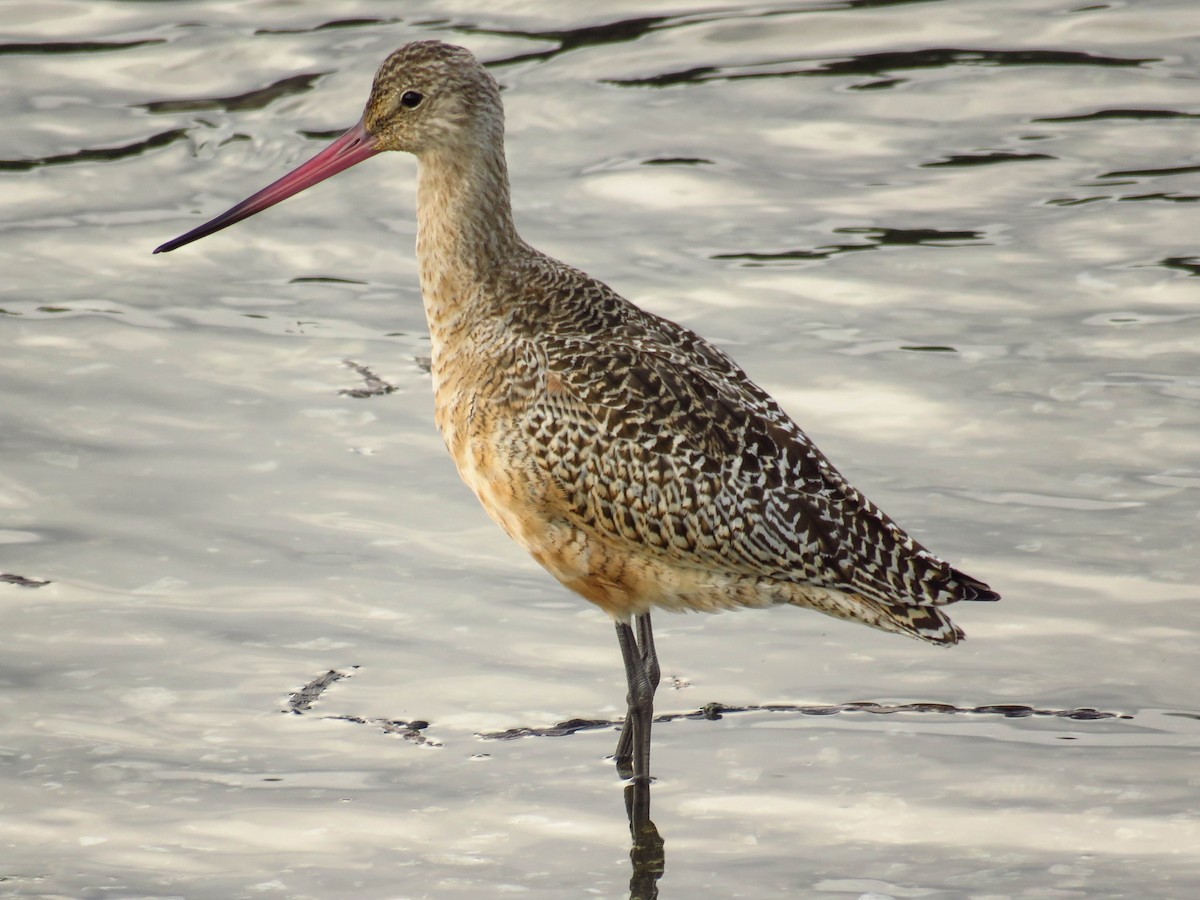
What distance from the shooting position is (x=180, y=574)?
761cm

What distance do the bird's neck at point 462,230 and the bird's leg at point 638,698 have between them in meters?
1.30

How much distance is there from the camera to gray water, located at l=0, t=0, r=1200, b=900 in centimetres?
608

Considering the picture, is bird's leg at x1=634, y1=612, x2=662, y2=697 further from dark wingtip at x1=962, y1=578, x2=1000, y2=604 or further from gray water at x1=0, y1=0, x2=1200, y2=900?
dark wingtip at x1=962, y1=578, x2=1000, y2=604

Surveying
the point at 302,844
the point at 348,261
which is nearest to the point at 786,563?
the point at 302,844

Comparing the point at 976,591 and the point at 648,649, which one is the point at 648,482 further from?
the point at 976,591

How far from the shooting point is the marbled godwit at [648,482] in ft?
20.2

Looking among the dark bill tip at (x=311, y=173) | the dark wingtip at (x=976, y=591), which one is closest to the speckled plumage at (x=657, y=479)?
the dark wingtip at (x=976, y=591)

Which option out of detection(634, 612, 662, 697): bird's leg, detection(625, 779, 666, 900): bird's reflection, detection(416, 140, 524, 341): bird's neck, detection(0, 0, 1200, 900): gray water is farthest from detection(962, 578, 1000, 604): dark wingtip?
detection(416, 140, 524, 341): bird's neck

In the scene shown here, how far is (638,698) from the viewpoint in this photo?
253 inches

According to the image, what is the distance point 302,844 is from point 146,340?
166 inches

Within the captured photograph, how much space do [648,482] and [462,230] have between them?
1.31 metres

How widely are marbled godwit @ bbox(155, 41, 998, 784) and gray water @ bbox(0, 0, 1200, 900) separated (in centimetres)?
58

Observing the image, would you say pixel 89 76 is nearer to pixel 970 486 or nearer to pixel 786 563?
pixel 970 486

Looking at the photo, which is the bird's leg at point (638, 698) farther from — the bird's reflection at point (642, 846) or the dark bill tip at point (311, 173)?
the dark bill tip at point (311, 173)
